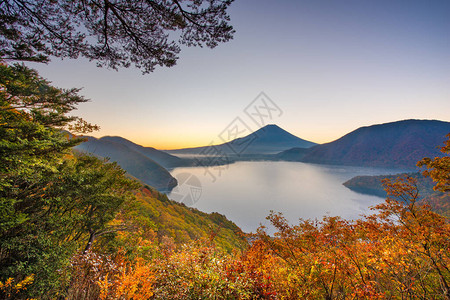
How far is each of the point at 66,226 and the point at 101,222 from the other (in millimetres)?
1445

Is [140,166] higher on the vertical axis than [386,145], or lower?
lower

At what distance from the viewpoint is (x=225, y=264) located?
306 centimetres

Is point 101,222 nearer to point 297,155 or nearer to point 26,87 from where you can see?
point 26,87

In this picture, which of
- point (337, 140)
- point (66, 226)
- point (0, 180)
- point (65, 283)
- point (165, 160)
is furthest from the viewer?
point (337, 140)

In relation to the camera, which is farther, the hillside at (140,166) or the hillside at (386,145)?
the hillside at (386,145)

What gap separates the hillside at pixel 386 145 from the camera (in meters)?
121

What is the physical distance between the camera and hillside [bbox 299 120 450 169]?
12106cm

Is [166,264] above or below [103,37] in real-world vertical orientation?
below

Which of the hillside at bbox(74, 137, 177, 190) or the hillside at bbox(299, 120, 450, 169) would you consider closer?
the hillside at bbox(74, 137, 177, 190)

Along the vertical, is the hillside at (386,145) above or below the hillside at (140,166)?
above

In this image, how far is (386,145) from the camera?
143625 mm

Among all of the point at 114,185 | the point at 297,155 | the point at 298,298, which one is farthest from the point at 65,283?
the point at 297,155

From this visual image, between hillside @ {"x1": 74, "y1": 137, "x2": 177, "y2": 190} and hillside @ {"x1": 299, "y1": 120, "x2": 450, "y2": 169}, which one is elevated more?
hillside @ {"x1": 299, "y1": 120, "x2": 450, "y2": 169}

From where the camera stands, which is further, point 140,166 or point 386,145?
point 386,145
